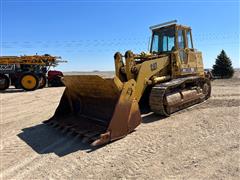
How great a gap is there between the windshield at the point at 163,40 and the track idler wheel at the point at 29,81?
9.48 m

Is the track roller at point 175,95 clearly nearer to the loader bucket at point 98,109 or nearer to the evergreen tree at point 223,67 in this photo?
the loader bucket at point 98,109

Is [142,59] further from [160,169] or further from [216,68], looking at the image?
[216,68]

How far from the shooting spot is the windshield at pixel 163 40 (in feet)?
26.9

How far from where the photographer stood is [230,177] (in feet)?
11.6

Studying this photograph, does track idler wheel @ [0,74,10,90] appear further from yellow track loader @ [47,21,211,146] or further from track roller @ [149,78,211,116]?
track roller @ [149,78,211,116]

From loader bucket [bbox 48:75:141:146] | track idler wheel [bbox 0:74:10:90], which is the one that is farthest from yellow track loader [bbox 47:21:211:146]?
track idler wheel [bbox 0:74:10:90]

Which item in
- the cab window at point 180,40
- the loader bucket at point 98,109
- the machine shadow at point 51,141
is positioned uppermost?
the cab window at point 180,40

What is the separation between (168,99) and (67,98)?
2.64 m

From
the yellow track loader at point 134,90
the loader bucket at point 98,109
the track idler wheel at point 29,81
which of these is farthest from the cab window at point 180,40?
the track idler wheel at point 29,81

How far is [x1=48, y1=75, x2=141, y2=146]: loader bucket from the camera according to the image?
5.16 meters

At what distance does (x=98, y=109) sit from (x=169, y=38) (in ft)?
11.3

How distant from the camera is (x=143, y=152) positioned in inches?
180

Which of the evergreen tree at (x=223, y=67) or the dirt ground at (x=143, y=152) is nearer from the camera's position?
the dirt ground at (x=143, y=152)

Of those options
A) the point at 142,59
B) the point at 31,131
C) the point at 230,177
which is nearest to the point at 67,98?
the point at 31,131
